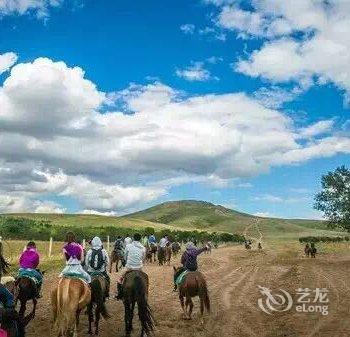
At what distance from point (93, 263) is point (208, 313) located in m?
4.59

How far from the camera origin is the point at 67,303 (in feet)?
43.4

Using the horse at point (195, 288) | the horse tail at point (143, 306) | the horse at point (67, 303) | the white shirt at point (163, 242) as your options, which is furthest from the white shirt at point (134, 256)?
the white shirt at point (163, 242)

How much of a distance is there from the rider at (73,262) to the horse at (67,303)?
0.56 feet

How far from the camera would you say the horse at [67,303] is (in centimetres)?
1310

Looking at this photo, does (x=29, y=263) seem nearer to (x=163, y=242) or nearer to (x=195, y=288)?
(x=195, y=288)

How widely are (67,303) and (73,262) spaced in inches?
44.8

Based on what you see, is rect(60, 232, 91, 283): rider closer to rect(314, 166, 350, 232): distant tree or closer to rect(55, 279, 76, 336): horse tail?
rect(55, 279, 76, 336): horse tail

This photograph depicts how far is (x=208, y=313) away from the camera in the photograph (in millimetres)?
17953

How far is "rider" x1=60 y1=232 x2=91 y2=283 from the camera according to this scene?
13789mm

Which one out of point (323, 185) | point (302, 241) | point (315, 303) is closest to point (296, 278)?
point (315, 303)

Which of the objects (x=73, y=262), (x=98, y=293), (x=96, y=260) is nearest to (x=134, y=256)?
(x=96, y=260)

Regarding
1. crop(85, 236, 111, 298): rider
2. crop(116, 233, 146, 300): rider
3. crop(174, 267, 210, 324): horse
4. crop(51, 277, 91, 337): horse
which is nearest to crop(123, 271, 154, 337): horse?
crop(116, 233, 146, 300): rider

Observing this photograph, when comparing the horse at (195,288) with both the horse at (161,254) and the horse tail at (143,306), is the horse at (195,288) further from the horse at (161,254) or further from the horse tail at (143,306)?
the horse at (161,254)

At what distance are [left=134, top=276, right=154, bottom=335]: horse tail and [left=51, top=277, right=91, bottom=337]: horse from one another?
1.54 m
